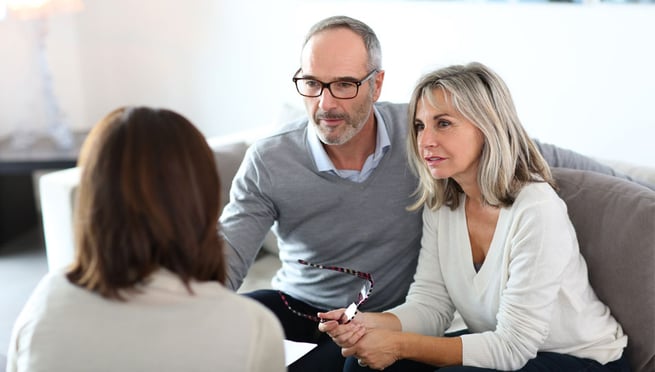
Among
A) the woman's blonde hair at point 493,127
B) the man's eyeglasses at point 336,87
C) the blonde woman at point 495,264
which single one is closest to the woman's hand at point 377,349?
the blonde woman at point 495,264

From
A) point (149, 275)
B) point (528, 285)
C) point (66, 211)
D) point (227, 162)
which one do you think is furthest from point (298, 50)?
point (149, 275)

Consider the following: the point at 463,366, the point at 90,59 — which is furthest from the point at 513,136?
the point at 90,59

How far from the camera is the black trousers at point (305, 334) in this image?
182 cm

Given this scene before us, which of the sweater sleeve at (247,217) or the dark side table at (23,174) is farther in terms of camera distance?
the dark side table at (23,174)

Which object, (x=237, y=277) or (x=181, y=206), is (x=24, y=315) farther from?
(x=237, y=277)

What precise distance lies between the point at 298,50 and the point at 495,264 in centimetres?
191

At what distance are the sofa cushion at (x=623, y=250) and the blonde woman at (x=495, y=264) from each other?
4 cm

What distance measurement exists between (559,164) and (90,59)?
2.83 m

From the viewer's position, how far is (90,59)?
3.98 meters

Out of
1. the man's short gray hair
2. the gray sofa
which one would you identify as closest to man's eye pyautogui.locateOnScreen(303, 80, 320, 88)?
the man's short gray hair

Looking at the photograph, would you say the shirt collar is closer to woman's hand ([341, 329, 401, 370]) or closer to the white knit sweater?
the white knit sweater

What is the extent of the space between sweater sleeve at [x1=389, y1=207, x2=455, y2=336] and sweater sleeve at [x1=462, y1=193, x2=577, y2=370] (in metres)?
0.20

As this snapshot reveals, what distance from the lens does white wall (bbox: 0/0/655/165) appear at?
2.49m

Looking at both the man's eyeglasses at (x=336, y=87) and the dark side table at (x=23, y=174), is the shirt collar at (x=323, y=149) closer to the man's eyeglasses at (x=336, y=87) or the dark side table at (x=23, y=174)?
the man's eyeglasses at (x=336, y=87)
